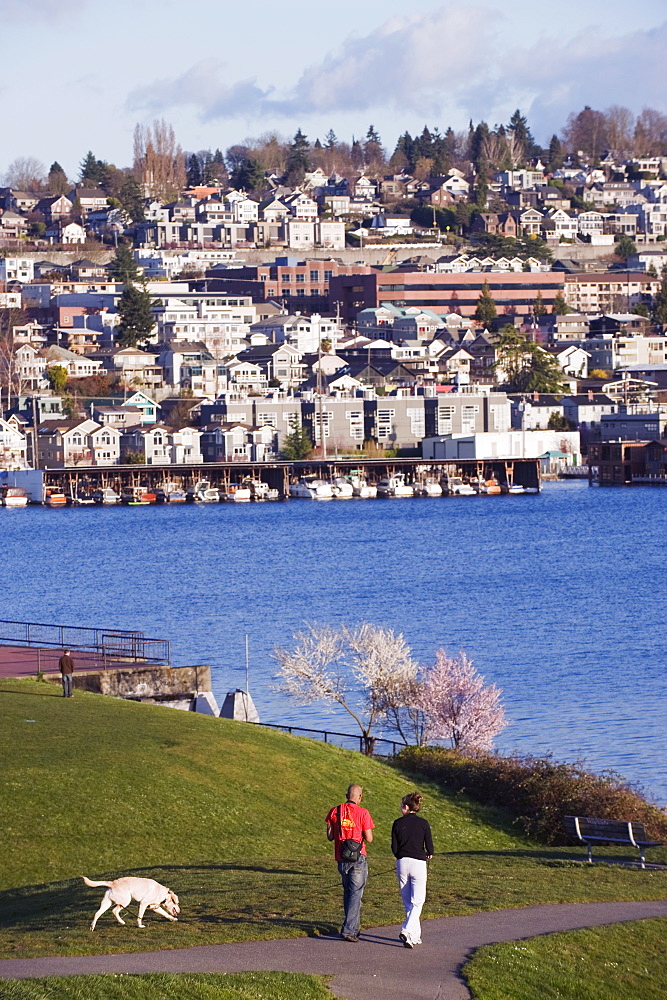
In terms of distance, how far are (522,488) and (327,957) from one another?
Answer: 4690 inches

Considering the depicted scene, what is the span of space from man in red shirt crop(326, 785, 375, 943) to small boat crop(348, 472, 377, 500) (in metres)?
117

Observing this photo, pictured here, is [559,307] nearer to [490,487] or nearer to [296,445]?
[490,487]

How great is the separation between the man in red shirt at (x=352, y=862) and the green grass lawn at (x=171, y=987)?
3.34 ft

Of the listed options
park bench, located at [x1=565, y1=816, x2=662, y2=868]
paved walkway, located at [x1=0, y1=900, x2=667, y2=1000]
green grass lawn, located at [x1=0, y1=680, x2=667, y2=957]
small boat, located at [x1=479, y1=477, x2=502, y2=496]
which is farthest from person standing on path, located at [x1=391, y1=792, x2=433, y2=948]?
small boat, located at [x1=479, y1=477, x2=502, y2=496]

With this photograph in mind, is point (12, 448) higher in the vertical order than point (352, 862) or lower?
lower

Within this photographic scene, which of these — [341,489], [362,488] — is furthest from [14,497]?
[362,488]

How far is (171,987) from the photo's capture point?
11.0 m

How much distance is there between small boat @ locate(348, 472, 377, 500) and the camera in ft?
425

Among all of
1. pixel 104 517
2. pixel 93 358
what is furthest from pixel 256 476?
pixel 93 358

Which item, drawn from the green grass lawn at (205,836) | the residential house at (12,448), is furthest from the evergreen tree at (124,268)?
the green grass lawn at (205,836)

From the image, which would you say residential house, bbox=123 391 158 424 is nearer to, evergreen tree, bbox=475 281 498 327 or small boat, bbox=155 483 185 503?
small boat, bbox=155 483 185 503

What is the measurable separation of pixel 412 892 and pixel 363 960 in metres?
0.63

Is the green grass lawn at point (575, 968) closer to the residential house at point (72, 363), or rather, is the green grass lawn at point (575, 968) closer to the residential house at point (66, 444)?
the residential house at point (66, 444)

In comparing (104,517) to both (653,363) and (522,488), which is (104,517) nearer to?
(522,488)
